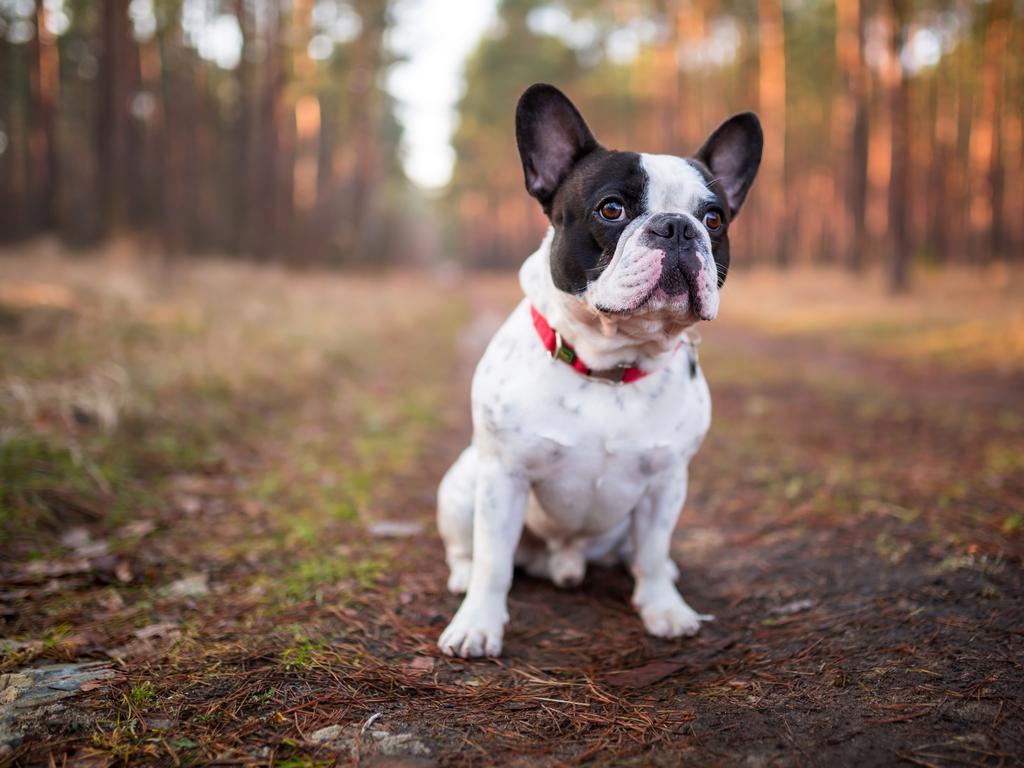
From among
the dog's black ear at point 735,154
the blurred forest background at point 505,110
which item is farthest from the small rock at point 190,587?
the blurred forest background at point 505,110

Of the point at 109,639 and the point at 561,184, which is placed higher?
the point at 561,184

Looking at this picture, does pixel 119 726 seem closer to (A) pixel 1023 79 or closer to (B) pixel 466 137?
(A) pixel 1023 79

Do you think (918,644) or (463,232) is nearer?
(918,644)

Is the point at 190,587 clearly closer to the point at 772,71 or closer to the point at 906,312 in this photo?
the point at 906,312

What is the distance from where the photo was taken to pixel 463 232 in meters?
63.0

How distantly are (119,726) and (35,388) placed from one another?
11.1 ft

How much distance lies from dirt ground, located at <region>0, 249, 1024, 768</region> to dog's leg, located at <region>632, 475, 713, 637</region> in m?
0.08

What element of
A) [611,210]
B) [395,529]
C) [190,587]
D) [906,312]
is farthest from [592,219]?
[906,312]

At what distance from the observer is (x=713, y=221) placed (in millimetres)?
2592

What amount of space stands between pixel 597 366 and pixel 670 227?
52cm

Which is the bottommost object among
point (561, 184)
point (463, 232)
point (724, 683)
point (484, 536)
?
point (724, 683)

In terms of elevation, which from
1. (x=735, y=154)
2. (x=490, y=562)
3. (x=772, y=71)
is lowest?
(x=490, y=562)

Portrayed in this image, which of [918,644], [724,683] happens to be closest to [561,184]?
[724,683]

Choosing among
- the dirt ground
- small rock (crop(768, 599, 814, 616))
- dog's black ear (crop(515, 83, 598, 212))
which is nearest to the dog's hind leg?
the dirt ground
